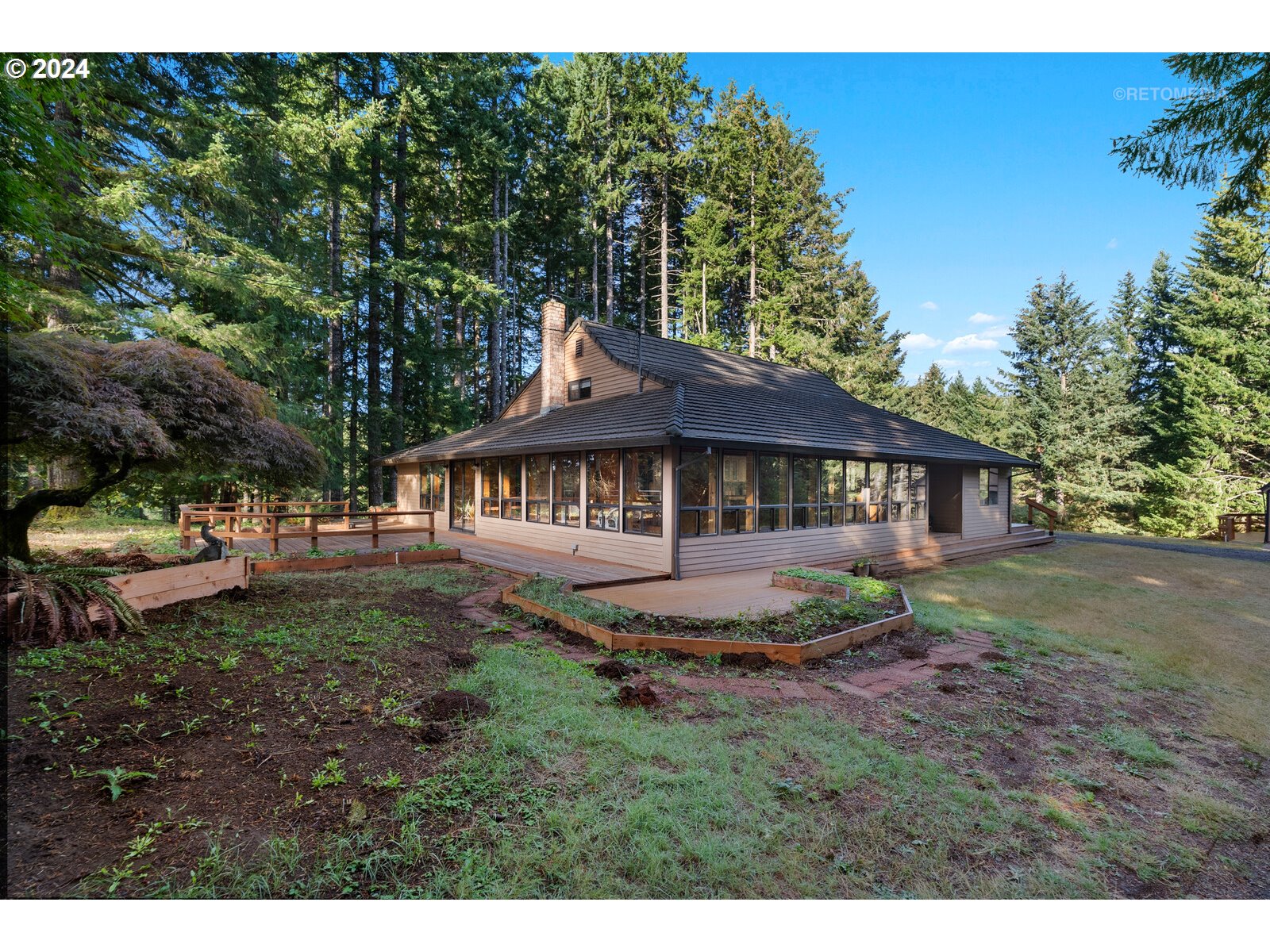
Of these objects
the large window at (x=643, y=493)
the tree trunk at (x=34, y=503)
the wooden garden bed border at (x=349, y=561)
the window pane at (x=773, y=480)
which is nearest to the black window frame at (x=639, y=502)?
the large window at (x=643, y=493)

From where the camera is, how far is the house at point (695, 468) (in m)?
9.25

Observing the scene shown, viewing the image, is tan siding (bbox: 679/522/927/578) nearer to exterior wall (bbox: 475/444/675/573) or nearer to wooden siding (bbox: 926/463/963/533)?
exterior wall (bbox: 475/444/675/573)

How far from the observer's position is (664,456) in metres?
8.99

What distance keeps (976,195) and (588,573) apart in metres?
8.34

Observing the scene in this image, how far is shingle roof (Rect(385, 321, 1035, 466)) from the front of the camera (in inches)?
371

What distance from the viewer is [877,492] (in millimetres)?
12625

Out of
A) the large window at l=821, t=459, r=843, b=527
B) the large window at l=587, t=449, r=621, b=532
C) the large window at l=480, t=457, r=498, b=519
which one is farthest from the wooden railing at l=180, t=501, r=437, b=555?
the large window at l=821, t=459, r=843, b=527

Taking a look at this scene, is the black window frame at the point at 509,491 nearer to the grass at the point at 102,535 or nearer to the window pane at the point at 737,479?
the window pane at the point at 737,479

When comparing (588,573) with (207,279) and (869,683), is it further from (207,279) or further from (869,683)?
(207,279)

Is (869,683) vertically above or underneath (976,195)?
underneath

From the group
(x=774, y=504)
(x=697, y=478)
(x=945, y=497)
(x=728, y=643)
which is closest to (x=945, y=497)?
(x=945, y=497)

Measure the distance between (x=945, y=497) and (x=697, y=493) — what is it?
1094cm

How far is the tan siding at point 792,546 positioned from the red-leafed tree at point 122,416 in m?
6.13
